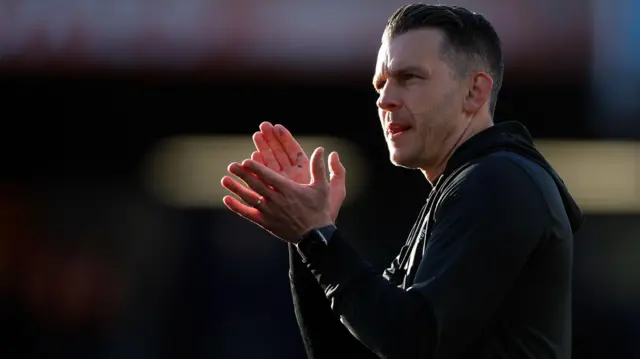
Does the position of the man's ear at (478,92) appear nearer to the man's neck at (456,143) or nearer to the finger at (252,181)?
the man's neck at (456,143)

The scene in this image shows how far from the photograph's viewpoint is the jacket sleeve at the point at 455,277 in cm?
156

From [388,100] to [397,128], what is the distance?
0.20 feet

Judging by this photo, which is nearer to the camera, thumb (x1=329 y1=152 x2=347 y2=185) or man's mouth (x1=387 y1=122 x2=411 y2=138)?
man's mouth (x1=387 y1=122 x2=411 y2=138)

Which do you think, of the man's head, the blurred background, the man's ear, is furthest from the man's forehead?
the blurred background

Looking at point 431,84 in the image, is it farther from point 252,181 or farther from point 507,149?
point 252,181

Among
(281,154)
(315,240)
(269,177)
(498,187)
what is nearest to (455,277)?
(498,187)

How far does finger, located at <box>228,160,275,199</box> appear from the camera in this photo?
172cm

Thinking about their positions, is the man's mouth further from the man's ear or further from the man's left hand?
the man's left hand

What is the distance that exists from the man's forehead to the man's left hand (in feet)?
1.04

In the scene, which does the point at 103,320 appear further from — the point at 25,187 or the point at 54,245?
the point at 25,187

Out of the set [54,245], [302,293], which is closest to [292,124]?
[54,245]

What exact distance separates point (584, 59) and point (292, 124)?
1591mm

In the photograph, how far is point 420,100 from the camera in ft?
6.29

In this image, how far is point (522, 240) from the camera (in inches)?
63.6
